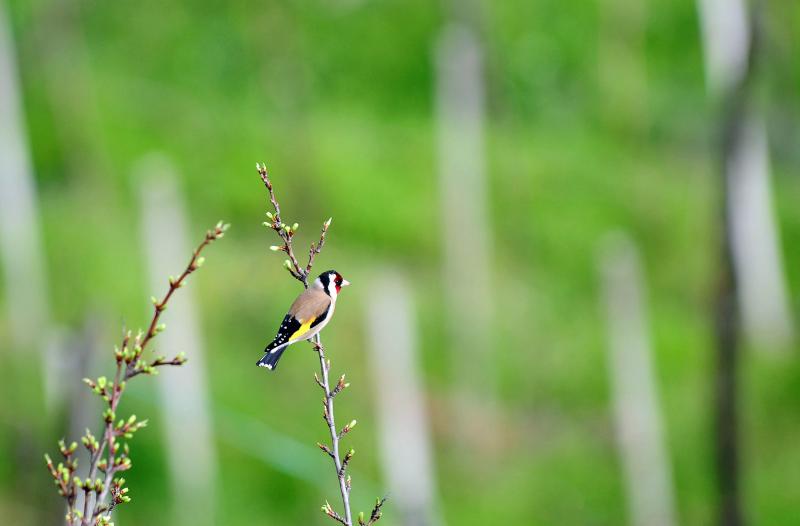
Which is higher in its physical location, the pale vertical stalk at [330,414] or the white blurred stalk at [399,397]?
the white blurred stalk at [399,397]

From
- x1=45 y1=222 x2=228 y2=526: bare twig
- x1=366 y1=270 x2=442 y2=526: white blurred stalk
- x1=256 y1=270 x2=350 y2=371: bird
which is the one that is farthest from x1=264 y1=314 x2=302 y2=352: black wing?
x1=366 y1=270 x2=442 y2=526: white blurred stalk

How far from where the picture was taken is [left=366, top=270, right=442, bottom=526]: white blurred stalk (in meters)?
15.0

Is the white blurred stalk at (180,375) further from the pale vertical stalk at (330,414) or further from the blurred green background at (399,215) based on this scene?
the pale vertical stalk at (330,414)

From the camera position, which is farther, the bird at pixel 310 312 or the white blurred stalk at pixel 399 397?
the white blurred stalk at pixel 399 397

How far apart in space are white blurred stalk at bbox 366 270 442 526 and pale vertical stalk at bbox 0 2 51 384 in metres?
4.14

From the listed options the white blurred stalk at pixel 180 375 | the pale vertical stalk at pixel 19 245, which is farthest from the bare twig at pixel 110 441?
the pale vertical stalk at pixel 19 245

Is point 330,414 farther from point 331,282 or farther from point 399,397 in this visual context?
point 399,397

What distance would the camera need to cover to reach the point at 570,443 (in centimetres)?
1719

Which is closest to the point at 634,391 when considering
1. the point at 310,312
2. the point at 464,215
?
the point at 464,215

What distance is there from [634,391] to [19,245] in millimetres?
8581

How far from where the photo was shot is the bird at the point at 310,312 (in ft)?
7.90

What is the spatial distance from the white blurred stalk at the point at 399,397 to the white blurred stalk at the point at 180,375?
2.17m

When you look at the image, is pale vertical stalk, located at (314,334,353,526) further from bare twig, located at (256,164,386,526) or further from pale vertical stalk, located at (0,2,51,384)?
pale vertical stalk, located at (0,2,51,384)

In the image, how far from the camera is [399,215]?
2081 centimetres
